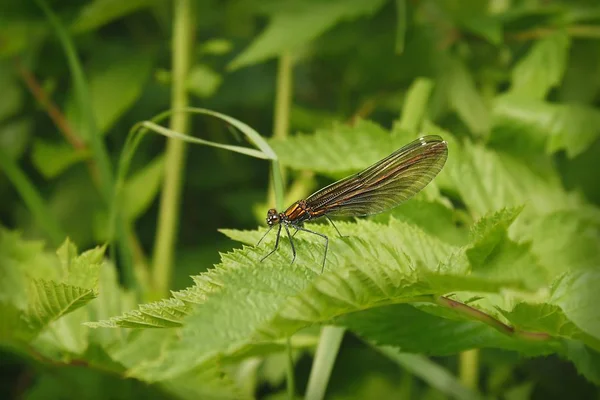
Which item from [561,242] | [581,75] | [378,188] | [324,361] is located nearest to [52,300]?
[324,361]

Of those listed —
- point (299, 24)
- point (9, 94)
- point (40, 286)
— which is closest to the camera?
point (40, 286)

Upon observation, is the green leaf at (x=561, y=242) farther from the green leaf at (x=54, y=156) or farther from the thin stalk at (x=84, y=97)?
the green leaf at (x=54, y=156)

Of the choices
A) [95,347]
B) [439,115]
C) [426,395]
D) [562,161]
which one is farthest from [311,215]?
[562,161]

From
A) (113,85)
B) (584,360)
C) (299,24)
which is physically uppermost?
(113,85)

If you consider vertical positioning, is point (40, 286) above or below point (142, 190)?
A: below

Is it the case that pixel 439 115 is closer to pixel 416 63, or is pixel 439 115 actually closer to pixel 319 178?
pixel 416 63

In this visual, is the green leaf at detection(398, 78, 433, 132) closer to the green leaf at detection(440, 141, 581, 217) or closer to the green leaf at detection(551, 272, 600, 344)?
the green leaf at detection(440, 141, 581, 217)

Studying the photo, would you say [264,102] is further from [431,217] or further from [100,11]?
[431,217]

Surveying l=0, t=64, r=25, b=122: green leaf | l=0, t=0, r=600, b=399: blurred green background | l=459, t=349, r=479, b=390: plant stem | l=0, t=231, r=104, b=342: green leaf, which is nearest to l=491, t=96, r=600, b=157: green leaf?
l=0, t=0, r=600, b=399: blurred green background
